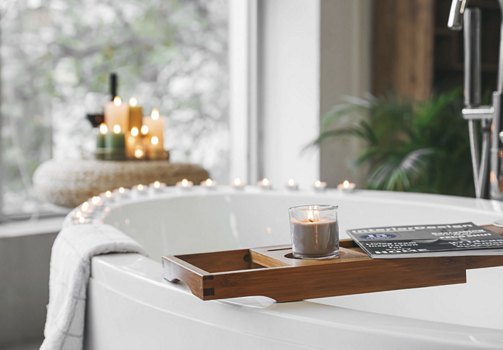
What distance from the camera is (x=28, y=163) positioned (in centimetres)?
311

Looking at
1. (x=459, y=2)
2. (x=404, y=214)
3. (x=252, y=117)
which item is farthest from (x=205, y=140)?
(x=459, y=2)

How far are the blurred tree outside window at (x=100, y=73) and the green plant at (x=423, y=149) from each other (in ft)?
2.25

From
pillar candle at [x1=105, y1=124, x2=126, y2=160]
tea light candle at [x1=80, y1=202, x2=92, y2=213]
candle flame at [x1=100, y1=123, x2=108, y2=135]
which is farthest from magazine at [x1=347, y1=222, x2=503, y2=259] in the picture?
candle flame at [x1=100, y1=123, x2=108, y2=135]

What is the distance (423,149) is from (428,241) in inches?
72.5

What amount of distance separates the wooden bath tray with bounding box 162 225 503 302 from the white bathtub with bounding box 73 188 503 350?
0.03m

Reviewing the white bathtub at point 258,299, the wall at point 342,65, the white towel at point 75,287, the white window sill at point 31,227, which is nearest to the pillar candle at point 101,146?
the white window sill at point 31,227

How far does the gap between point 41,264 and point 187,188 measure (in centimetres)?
69

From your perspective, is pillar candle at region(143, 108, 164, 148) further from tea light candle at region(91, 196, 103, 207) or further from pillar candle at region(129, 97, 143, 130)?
tea light candle at region(91, 196, 103, 207)

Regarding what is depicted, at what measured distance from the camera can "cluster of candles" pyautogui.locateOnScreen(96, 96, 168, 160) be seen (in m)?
2.70

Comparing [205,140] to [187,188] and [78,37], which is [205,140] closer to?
[78,37]

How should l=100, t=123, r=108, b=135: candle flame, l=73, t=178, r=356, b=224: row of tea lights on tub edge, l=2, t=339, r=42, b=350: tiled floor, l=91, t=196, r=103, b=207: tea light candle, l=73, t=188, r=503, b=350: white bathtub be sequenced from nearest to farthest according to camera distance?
l=73, t=188, r=503, b=350: white bathtub → l=73, t=178, r=356, b=224: row of tea lights on tub edge → l=91, t=196, r=103, b=207: tea light candle → l=2, t=339, r=42, b=350: tiled floor → l=100, t=123, r=108, b=135: candle flame

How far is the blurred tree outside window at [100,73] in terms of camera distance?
10.0 ft

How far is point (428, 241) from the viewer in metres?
1.18

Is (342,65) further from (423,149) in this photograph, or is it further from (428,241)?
(428,241)
